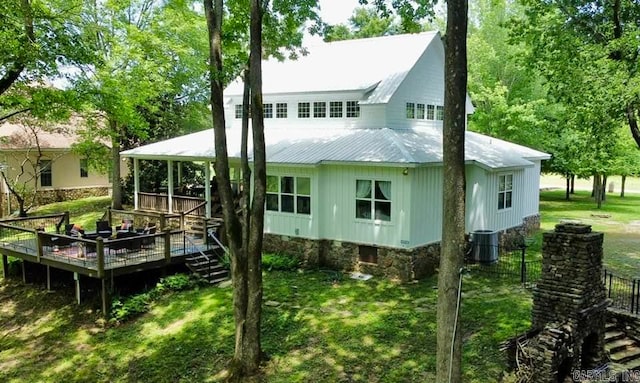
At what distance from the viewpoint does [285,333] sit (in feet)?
40.0

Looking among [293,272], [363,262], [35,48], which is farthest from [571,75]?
[35,48]

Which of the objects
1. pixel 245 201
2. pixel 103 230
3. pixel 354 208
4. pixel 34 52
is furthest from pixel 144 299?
pixel 34 52

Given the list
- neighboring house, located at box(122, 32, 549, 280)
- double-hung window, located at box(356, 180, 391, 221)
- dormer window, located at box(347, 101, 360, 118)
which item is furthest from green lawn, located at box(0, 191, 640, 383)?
dormer window, located at box(347, 101, 360, 118)

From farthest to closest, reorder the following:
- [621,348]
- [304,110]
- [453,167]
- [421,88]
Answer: [304,110] < [421,88] < [621,348] < [453,167]

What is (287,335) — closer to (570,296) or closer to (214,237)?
(214,237)

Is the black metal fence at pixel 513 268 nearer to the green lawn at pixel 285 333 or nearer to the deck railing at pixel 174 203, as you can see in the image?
the green lawn at pixel 285 333

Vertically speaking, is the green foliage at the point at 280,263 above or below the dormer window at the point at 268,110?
below

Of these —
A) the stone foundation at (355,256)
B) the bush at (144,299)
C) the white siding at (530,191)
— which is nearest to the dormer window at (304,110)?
the stone foundation at (355,256)

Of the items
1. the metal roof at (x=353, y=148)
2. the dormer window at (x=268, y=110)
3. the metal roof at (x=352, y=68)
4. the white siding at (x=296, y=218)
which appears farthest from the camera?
the dormer window at (x=268, y=110)

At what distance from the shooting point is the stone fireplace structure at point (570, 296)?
30.2 feet

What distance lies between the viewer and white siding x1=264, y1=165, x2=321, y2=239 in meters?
17.1

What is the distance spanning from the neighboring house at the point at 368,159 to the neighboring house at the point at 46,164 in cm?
856

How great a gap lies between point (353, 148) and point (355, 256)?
3.58 meters

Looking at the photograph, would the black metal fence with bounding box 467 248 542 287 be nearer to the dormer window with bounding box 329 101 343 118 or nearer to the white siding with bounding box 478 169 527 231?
the white siding with bounding box 478 169 527 231
